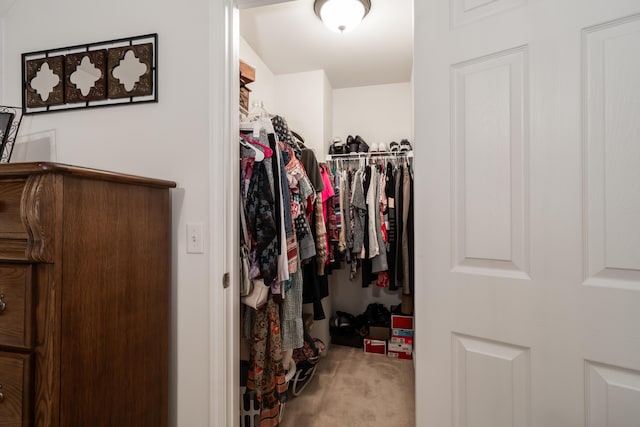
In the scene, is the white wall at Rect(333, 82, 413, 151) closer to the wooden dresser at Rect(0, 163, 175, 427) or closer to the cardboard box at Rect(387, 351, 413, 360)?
the cardboard box at Rect(387, 351, 413, 360)

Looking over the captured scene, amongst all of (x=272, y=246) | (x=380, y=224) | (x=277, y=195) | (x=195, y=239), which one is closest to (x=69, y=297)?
(x=195, y=239)

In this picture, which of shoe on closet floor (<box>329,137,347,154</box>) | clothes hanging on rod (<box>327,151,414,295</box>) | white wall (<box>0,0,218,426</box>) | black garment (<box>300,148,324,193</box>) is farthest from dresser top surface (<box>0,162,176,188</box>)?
shoe on closet floor (<box>329,137,347,154</box>)

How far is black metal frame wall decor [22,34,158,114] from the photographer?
3.63ft

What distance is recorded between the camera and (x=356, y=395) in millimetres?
1870

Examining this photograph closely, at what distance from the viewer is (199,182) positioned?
1065mm

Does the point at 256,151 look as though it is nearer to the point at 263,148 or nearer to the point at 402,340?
the point at 263,148

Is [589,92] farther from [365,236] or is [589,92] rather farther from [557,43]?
[365,236]

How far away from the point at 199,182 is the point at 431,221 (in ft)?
2.82

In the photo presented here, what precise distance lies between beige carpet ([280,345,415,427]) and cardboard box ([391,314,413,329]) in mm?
272

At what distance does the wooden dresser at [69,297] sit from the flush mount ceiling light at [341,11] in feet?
4.87

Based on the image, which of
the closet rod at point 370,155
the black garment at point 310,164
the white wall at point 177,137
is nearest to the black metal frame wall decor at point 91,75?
the white wall at point 177,137

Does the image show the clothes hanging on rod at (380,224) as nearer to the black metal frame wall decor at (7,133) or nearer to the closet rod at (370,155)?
the closet rod at (370,155)

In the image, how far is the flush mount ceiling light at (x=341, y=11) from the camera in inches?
63.0

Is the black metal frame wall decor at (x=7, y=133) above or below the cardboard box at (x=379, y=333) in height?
above
